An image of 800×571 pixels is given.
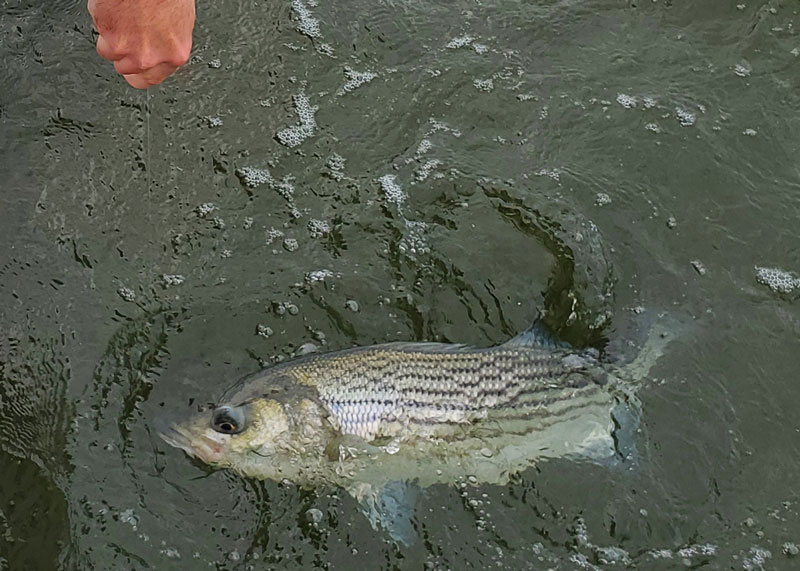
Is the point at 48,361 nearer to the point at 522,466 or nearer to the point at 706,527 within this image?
the point at 522,466

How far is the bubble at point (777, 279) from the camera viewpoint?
15.1 feet

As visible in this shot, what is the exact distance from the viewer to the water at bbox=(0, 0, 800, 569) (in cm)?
382

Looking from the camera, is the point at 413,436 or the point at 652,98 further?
the point at 652,98

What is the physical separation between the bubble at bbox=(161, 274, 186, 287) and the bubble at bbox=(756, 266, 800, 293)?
309 centimetres

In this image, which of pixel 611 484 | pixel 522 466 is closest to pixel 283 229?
pixel 522 466

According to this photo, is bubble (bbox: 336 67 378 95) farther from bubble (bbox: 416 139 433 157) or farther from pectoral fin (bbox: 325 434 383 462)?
pectoral fin (bbox: 325 434 383 462)

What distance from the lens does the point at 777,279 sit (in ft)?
15.2

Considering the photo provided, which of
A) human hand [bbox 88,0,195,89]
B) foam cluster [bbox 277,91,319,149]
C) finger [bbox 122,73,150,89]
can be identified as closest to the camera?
human hand [bbox 88,0,195,89]

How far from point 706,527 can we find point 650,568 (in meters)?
0.35

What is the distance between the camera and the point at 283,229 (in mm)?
4730


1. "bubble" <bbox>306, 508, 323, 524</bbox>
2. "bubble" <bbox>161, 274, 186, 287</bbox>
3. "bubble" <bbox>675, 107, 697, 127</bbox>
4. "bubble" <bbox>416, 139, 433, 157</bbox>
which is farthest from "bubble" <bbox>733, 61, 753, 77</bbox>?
"bubble" <bbox>306, 508, 323, 524</bbox>

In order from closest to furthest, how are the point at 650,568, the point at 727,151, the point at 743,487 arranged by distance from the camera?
the point at 650,568
the point at 743,487
the point at 727,151

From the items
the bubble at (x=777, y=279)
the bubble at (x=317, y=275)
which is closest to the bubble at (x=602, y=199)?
the bubble at (x=777, y=279)

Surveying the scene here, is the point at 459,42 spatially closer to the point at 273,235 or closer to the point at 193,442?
the point at 273,235
